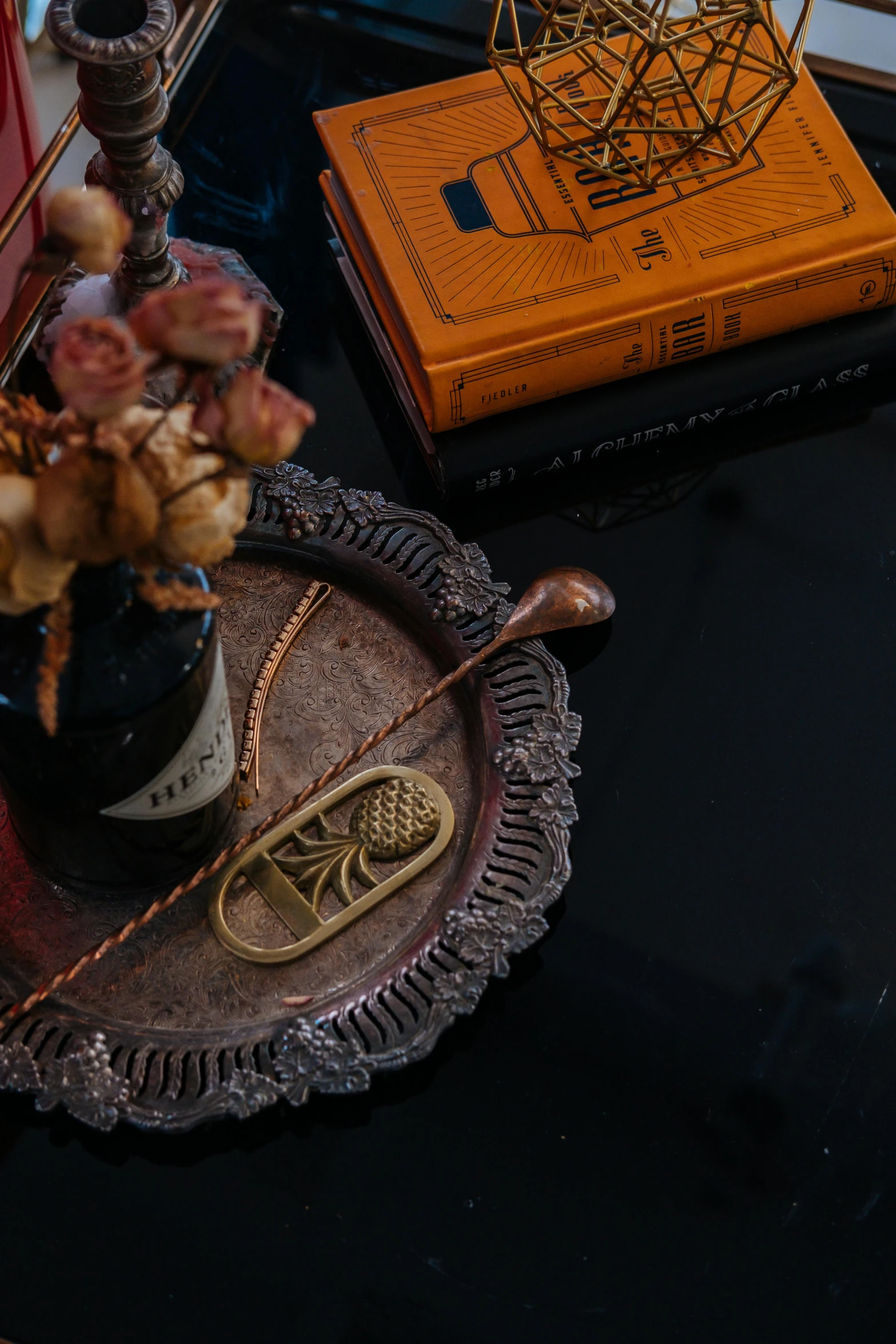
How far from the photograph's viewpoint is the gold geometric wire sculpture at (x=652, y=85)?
2.66 feet

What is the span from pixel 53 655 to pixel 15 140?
0.58 meters

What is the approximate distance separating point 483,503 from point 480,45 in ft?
1.49

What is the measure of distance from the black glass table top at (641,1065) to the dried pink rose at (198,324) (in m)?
0.41

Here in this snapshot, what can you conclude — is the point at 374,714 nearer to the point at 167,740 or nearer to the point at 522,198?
the point at 167,740

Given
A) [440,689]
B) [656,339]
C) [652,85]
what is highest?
[652,85]

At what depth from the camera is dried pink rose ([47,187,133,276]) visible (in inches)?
15.9

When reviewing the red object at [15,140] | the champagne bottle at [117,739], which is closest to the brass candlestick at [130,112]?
the red object at [15,140]

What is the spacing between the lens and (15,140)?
87 cm

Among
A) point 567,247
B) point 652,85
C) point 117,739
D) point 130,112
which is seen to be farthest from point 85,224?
point 652,85

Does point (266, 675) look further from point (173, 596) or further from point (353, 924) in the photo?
point (173, 596)

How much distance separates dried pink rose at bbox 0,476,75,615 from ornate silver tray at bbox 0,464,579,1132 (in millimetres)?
270

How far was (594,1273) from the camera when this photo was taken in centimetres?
62

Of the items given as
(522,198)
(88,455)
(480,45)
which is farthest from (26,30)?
(88,455)

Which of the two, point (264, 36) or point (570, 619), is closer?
point (570, 619)
